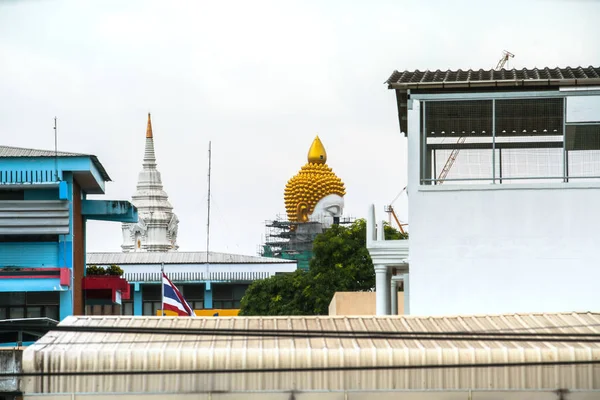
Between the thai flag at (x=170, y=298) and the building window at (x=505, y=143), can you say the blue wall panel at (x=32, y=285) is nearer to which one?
the thai flag at (x=170, y=298)

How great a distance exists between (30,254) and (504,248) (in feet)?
85.2

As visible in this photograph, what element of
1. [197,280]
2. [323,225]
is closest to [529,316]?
[197,280]

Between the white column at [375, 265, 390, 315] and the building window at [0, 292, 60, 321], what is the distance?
2336 cm

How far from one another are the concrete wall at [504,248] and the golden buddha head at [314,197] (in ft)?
344

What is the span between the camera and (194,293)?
86438 mm

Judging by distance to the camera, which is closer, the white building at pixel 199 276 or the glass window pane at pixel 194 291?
the white building at pixel 199 276

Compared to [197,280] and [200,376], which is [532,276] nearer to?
[200,376]

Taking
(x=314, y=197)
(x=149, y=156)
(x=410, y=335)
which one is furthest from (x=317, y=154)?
(x=410, y=335)

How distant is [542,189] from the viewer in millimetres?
25453

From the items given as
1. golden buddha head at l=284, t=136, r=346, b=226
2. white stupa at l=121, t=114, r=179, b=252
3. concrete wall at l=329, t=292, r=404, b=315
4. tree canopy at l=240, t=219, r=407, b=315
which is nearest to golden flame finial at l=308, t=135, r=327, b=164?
golden buddha head at l=284, t=136, r=346, b=226

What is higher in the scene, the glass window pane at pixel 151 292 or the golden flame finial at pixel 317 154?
the golden flame finial at pixel 317 154

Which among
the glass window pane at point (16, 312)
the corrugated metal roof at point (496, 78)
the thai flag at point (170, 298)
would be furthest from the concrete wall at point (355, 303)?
the glass window pane at point (16, 312)

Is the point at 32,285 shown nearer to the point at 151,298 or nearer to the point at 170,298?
the point at 170,298

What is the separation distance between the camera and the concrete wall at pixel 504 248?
25.2 meters
